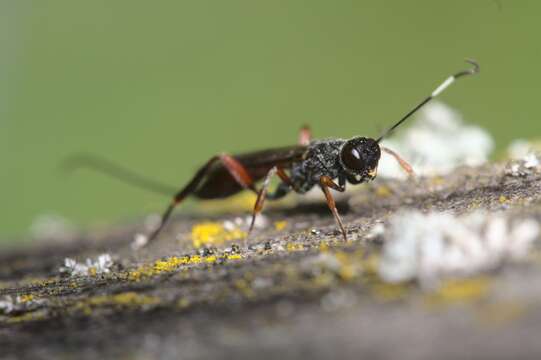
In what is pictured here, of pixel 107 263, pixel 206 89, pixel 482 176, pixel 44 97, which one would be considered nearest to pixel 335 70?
pixel 206 89

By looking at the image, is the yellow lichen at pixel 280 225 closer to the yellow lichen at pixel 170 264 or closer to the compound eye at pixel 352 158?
the compound eye at pixel 352 158

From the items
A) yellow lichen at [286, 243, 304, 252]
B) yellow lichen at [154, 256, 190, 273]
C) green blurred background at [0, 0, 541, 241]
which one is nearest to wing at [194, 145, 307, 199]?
yellow lichen at [154, 256, 190, 273]

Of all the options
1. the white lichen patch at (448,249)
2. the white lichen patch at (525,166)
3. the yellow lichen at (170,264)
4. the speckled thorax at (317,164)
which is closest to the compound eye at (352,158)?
the speckled thorax at (317,164)

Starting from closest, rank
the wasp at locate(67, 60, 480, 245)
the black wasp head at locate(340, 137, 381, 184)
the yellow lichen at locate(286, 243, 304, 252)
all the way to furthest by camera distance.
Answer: the yellow lichen at locate(286, 243, 304, 252) < the black wasp head at locate(340, 137, 381, 184) < the wasp at locate(67, 60, 480, 245)

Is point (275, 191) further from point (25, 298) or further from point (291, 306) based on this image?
point (291, 306)

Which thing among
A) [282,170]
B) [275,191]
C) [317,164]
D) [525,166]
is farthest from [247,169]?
[525,166]

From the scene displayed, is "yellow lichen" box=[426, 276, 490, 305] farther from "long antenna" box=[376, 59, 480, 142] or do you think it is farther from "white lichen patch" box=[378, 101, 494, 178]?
"white lichen patch" box=[378, 101, 494, 178]
